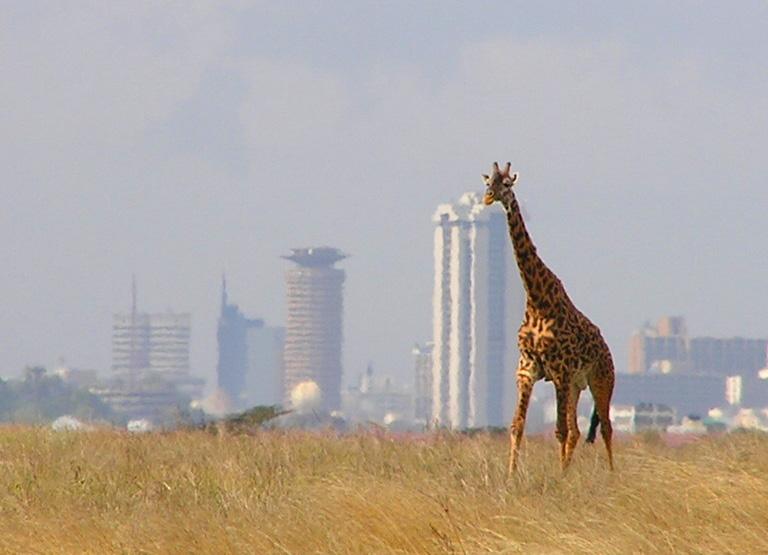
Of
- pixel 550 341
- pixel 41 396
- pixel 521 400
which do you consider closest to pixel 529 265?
pixel 550 341

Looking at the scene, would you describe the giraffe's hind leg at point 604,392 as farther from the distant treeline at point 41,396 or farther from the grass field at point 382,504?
the distant treeline at point 41,396

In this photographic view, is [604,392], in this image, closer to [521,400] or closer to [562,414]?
[562,414]

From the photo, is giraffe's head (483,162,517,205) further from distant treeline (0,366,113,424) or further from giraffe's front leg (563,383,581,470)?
distant treeline (0,366,113,424)

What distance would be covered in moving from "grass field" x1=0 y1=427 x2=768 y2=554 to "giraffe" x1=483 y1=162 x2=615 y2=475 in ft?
1.71

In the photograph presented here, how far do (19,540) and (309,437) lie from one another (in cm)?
1167

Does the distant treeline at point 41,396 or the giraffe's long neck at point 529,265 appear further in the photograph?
the distant treeline at point 41,396

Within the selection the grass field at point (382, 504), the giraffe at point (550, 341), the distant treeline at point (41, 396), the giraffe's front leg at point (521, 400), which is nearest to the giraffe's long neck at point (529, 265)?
the giraffe at point (550, 341)

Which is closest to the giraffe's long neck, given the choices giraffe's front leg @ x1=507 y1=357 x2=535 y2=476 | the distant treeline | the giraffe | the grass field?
the giraffe

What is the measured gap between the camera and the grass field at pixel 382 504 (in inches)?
480

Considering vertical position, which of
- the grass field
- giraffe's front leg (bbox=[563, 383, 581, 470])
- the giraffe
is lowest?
the grass field

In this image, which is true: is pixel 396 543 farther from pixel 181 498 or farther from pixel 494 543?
pixel 181 498

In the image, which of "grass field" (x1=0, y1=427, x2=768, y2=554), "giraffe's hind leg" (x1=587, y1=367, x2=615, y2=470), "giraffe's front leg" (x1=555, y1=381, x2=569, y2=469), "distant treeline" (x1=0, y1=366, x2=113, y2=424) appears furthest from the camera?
"distant treeline" (x1=0, y1=366, x2=113, y2=424)

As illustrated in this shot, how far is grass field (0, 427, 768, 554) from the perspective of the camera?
12203mm

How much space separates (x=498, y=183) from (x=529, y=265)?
2.88 feet
